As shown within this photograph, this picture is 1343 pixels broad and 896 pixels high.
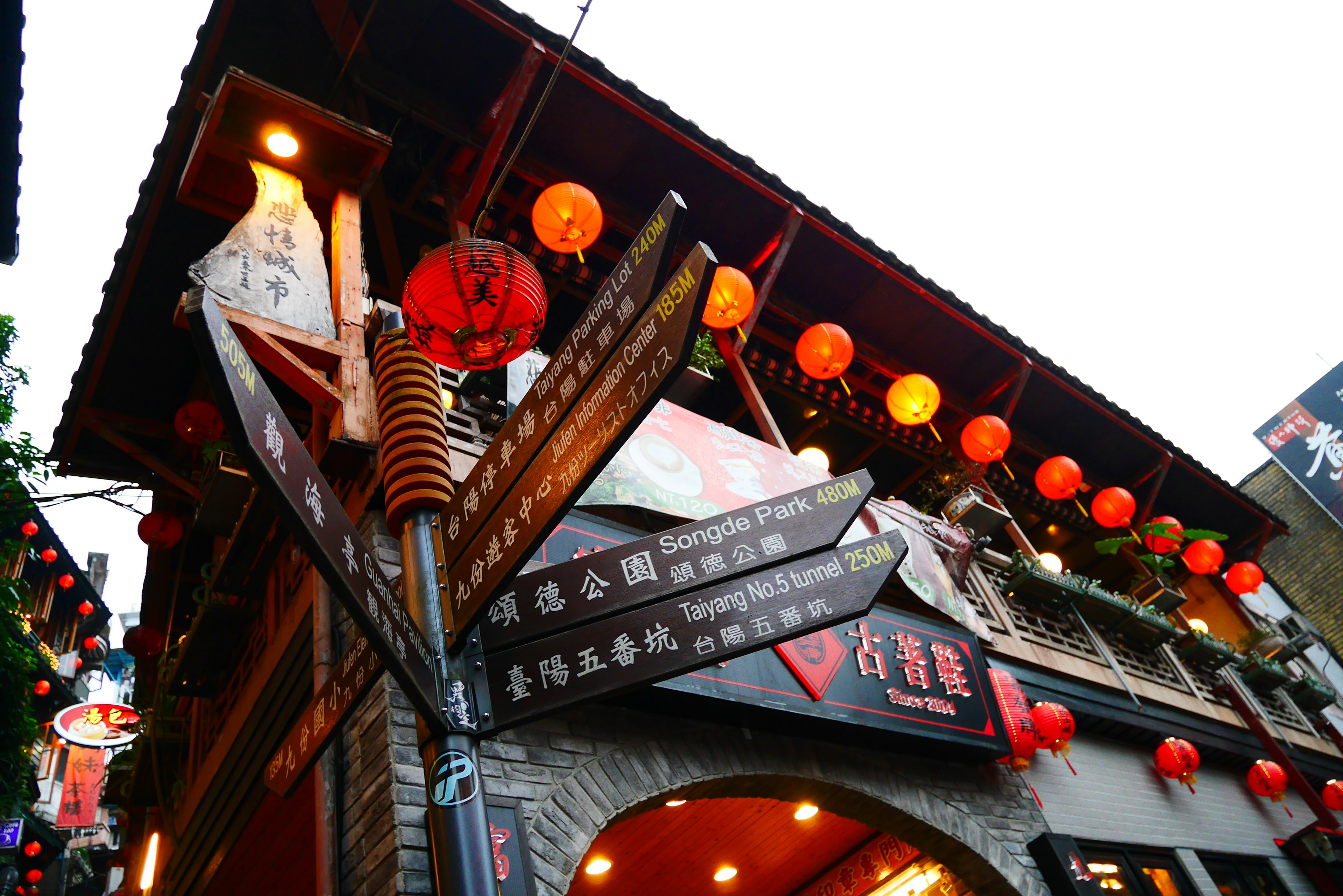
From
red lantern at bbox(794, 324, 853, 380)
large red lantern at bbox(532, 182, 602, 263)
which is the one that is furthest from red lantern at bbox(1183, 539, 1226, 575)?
large red lantern at bbox(532, 182, 602, 263)

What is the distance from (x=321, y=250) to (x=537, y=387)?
3.48m

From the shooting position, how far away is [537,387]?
3.15m

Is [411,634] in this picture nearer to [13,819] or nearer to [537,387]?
[537,387]

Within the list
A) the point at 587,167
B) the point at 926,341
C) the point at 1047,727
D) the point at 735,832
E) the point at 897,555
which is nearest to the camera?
the point at 897,555

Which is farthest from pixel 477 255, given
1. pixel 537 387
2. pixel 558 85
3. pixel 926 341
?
pixel 926 341

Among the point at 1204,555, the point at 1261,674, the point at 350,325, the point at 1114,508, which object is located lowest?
the point at 1261,674

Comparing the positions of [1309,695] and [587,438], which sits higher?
[1309,695]

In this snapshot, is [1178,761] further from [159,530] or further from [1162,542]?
[159,530]

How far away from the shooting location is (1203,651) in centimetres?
1209

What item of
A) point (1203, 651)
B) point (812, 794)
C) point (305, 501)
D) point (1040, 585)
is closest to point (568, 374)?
point (305, 501)

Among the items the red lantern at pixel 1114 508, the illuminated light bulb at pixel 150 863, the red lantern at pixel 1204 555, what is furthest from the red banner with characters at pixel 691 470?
the red lantern at pixel 1204 555

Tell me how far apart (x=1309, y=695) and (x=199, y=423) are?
17495mm

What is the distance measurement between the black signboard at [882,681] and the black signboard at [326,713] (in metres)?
2.27

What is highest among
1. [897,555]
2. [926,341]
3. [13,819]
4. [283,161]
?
[13,819]
